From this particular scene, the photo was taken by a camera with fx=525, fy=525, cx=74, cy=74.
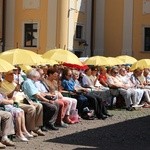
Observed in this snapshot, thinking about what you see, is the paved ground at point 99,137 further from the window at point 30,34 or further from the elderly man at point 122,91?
the window at point 30,34

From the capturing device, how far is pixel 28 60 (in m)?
13.7

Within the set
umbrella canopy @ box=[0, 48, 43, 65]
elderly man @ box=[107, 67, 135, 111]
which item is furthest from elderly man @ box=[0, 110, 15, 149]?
elderly man @ box=[107, 67, 135, 111]

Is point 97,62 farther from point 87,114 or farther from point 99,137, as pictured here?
point 99,137

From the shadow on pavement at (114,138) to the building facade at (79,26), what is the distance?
1714 cm

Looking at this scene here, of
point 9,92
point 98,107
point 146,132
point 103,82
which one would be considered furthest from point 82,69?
point 9,92

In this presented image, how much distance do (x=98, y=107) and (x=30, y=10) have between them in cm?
1702

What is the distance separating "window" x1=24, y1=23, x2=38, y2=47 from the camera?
30609 millimetres

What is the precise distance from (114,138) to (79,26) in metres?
21.3

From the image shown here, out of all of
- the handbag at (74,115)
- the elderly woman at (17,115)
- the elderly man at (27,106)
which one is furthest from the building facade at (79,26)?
the elderly woman at (17,115)

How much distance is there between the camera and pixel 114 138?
1116 cm

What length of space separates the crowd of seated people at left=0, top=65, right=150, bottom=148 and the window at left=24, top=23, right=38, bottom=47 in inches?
510

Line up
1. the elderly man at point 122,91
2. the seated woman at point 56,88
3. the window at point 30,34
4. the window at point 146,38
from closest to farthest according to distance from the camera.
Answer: the seated woman at point 56,88
the elderly man at point 122,91
the window at point 30,34
the window at point 146,38

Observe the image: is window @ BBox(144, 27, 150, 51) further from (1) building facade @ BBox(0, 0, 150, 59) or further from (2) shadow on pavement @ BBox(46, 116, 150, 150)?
(2) shadow on pavement @ BBox(46, 116, 150, 150)

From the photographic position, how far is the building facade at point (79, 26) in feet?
97.8
